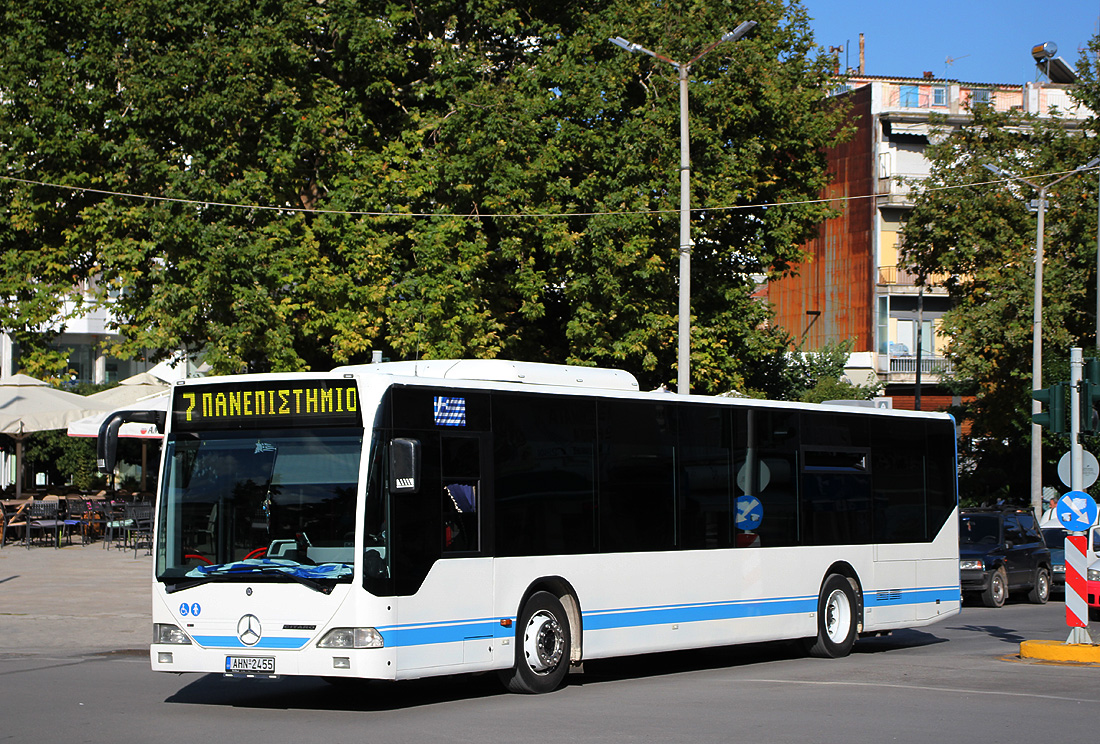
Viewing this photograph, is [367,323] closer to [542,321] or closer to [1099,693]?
[542,321]

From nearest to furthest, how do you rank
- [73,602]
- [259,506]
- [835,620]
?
1. [259,506]
2. [835,620]
3. [73,602]

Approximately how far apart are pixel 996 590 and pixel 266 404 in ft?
56.4

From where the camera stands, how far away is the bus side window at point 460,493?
11.5 m

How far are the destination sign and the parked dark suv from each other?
52.7ft

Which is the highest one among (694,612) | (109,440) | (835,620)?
(109,440)

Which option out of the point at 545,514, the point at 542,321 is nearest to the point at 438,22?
the point at 542,321

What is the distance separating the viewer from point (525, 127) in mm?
26969

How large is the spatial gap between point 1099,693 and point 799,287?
183 ft

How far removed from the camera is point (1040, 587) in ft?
85.0

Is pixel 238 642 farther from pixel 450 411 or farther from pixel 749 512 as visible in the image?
pixel 749 512

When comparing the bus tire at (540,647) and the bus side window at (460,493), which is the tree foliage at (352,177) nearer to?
the bus tire at (540,647)

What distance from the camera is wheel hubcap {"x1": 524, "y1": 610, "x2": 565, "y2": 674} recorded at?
12.2 metres

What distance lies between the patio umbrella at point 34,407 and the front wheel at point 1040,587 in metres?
19.0

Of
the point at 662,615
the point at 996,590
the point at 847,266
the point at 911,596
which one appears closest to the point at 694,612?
the point at 662,615
